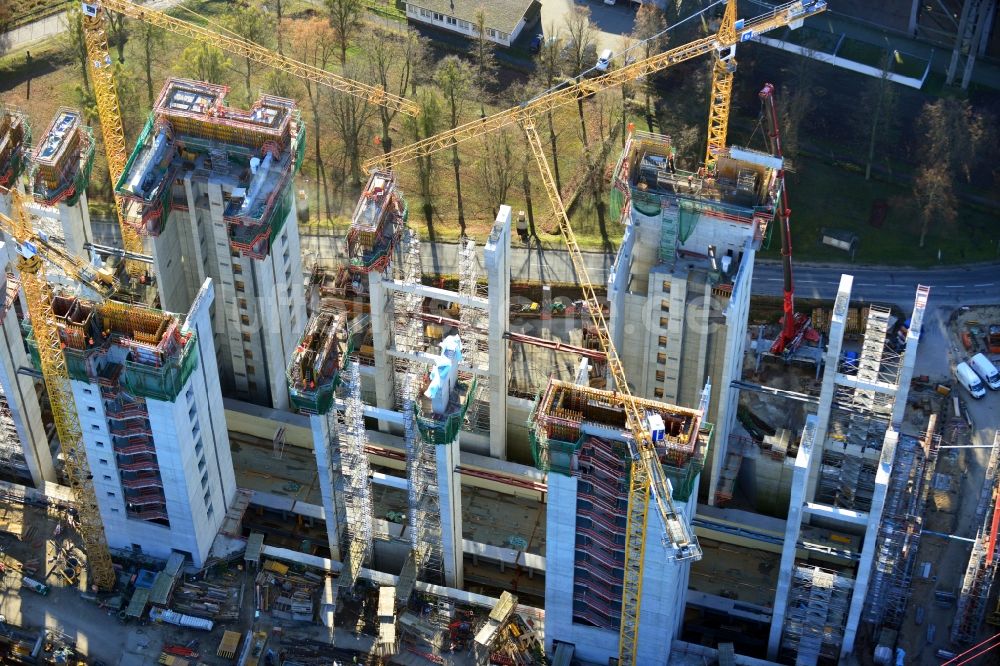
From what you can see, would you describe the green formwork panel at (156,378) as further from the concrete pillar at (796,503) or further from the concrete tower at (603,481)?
the concrete pillar at (796,503)

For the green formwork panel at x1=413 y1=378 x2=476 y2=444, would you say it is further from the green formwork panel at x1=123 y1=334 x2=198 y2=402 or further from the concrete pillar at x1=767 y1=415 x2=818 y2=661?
the concrete pillar at x1=767 y1=415 x2=818 y2=661

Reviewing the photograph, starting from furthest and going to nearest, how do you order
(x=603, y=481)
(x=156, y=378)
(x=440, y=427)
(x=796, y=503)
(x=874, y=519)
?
(x=156, y=378) → (x=440, y=427) → (x=796, y=503) → (x=874, y=519) → (x=603, y=481)

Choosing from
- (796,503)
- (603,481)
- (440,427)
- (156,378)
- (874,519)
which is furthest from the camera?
(156,378)

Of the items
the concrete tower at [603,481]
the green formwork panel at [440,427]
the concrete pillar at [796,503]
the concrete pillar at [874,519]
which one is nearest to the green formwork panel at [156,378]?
the green formwork panel at [440,427]

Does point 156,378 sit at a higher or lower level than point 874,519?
higher

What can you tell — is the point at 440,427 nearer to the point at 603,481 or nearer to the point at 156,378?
the point at 603,481

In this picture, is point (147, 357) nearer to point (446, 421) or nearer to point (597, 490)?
point (446, 421)

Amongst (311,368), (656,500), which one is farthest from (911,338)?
(311,368)

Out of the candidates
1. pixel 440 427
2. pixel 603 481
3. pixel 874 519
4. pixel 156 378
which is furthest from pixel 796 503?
pixel 156 378
